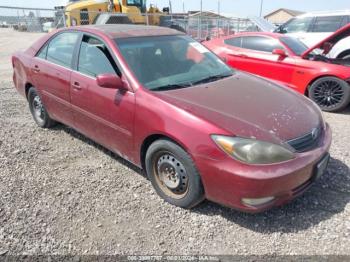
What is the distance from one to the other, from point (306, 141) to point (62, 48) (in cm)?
314

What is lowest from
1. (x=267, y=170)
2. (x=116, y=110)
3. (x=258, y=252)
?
(x=258, y=252)

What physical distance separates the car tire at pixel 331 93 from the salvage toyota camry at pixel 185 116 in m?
2.58

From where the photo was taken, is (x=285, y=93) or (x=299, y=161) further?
(x=285, y=93)

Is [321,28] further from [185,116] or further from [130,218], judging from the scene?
[130,218]

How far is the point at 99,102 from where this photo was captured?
10.6ft

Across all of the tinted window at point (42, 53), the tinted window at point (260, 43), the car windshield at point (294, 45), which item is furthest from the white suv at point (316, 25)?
the tinted window at point (42, 53)

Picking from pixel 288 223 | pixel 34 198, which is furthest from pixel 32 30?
pixel 288 223

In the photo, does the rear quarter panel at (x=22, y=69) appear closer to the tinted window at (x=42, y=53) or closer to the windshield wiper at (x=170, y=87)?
the tinted window at (x=42, y=53)

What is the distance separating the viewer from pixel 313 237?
249 centimetres

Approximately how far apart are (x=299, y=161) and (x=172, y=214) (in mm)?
1205

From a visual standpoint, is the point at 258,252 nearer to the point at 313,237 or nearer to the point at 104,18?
the point at 313,237

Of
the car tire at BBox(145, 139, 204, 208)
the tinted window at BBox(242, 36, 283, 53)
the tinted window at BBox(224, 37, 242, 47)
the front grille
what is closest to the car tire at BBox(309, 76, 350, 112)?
the tinted window at BBox(242, 36, 283, 53)

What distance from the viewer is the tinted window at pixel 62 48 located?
3725mm

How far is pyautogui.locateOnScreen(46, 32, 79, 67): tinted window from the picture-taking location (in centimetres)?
372
